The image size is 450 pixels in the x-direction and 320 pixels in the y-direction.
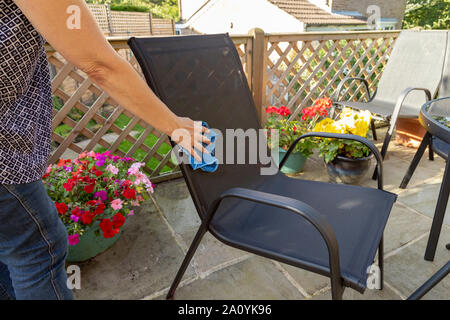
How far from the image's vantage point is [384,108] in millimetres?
2564

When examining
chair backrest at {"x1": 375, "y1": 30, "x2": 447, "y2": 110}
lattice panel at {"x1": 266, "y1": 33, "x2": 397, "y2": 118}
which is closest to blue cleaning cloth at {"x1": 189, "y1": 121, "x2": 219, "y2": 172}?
lattice panel at {"x1": 266, "y1": 33, "x2": 397, "y2": 118}

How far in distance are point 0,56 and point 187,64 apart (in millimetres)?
716

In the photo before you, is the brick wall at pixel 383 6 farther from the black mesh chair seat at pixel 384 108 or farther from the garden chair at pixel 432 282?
the garden chair at pixel 432 282

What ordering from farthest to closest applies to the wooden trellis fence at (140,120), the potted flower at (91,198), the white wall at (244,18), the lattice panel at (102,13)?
the white wall at (244,18) → the lattice panel at (102,13) → the wooden trellis fence at (140,120) → the potted flower at (91,198)

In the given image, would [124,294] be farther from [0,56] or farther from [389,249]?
[389,249]

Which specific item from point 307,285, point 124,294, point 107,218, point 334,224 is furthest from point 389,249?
point 107,218

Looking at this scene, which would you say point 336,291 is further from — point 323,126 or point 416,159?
point 323,126

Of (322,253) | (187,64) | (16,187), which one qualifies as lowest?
(322,253)

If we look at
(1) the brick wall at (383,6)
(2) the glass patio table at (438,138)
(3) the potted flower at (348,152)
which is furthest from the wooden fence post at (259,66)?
(1) the brick wall at (383,6)

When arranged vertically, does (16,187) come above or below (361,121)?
above

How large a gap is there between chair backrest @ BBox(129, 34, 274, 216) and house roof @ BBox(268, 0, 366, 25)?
10075 millimetres

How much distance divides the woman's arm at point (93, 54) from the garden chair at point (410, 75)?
86.1 inches

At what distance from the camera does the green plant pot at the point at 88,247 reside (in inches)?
56.5

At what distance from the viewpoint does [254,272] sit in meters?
1.43
